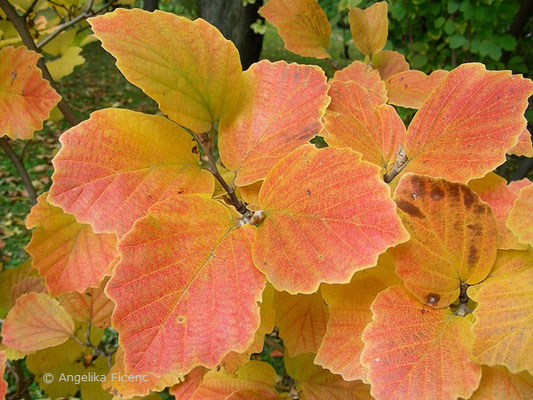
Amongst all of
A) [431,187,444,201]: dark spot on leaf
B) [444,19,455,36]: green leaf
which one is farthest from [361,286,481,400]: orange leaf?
[444,19,455,36]: green leaf

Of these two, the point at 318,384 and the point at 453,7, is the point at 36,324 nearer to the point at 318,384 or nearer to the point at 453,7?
the point at 318,384

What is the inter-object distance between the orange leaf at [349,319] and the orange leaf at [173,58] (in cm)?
25

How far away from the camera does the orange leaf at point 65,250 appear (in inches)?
28.1

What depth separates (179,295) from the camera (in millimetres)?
442

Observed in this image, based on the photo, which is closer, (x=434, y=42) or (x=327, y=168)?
(x=327, y=168)

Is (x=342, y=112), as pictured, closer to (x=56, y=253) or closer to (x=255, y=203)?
(x=255, y=203)

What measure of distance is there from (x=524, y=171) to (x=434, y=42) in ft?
4.51

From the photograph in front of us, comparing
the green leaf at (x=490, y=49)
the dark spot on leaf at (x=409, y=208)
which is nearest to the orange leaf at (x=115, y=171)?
the dark spot on leaf at (x=409, y=208)

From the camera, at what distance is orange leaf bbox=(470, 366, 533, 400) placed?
46 centimetres

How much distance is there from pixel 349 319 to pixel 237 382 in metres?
0.31

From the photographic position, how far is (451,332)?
48cm

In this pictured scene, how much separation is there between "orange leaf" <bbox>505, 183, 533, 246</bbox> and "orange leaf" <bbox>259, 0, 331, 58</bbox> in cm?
53

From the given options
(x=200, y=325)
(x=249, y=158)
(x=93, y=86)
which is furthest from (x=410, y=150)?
(x=93, y=86)

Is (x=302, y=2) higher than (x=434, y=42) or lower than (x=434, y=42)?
higher
